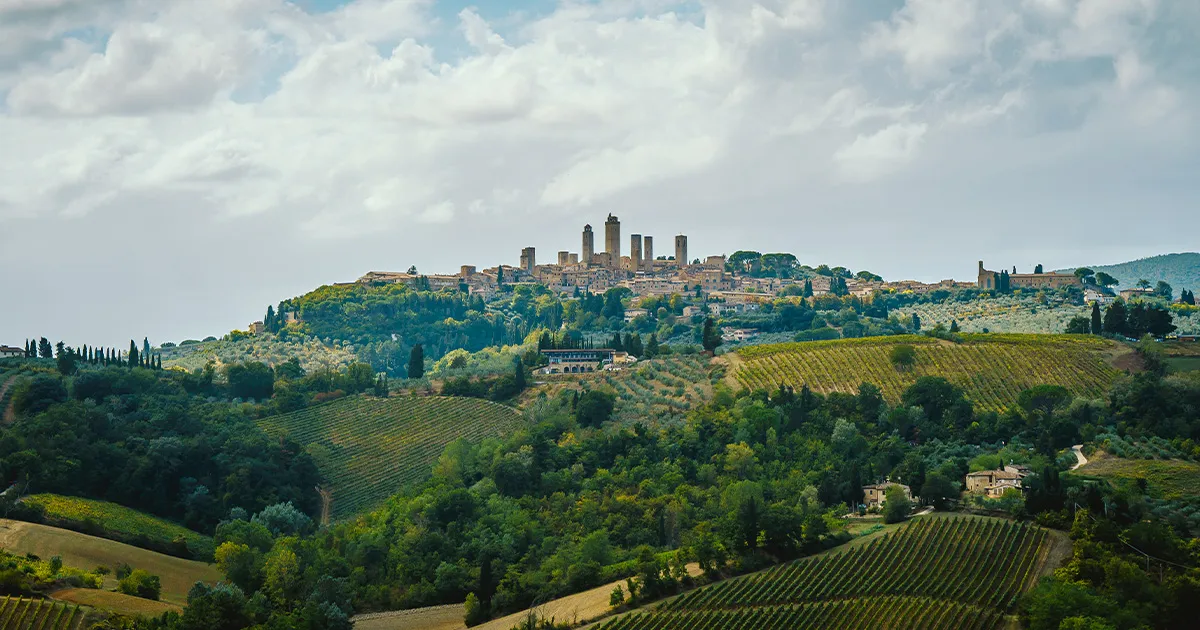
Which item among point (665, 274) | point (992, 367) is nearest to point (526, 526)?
point (992, 367)

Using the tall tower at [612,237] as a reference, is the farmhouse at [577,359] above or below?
below

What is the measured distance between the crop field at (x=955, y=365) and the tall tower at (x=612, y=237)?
6430cm

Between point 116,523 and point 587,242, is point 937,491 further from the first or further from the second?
point 587,242

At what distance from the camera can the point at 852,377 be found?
67.2 metres

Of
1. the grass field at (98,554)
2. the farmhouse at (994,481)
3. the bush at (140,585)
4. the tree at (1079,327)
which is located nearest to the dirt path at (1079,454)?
the farmhouse at (994,481)

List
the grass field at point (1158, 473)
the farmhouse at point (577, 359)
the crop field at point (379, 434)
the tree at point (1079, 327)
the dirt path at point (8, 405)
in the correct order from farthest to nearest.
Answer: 1. the farmhouse at point (577, 359)
2. the tree at point (1079, 327)
3. the crop field at point (379, 434)
4. the dirt path at point (8, 405)
5. the grass field at point (1158, 473)

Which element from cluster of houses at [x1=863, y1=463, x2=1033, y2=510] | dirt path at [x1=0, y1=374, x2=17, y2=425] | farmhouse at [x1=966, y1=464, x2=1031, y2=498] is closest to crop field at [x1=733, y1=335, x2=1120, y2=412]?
cluster of houses at [x1=863, y1=463, x2=1033, y2=510]

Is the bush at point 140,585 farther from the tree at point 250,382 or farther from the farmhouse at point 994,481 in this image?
the tree at point 250,382

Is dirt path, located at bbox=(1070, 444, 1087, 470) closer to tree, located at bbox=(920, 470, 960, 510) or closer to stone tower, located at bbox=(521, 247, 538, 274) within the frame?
tree, located at bbox=(920, 470, 960, 510)

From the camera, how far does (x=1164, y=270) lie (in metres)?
156

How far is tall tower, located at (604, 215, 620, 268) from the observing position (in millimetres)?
137750

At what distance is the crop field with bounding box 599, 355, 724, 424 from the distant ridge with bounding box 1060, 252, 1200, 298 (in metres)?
90.8

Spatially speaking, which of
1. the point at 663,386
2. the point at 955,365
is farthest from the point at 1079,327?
the point at 663,386

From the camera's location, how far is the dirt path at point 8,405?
6119 cm
